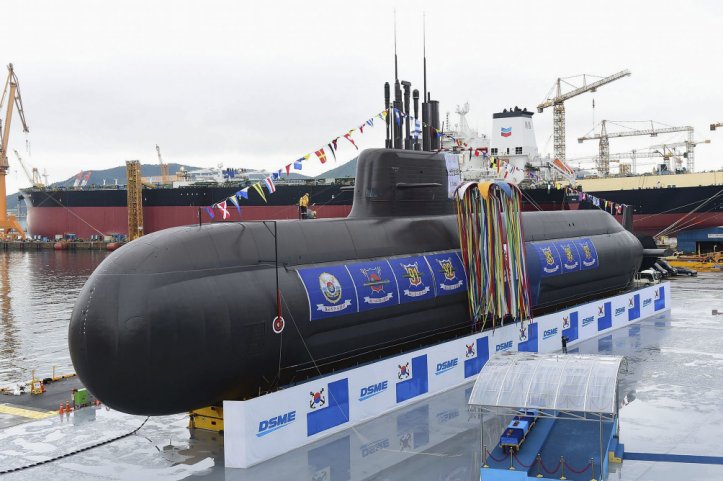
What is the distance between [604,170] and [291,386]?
104160 millimetres

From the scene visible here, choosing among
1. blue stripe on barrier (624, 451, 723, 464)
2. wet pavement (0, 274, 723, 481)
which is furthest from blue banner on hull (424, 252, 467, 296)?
blue stripe on barrier (624, 451, 723, 464)

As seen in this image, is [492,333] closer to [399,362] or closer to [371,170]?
[399,362]

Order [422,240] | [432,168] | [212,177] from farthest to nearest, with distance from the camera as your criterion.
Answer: [212,177], [432,168], [422,240]

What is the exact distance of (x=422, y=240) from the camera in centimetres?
1925

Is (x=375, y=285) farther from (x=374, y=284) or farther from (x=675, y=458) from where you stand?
(x=675, y=458)

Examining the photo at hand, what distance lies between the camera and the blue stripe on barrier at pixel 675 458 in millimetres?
12789

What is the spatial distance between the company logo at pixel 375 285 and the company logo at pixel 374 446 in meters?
3.19

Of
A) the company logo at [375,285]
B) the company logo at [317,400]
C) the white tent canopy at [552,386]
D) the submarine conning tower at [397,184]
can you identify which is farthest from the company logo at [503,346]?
the company logo at [317,400]

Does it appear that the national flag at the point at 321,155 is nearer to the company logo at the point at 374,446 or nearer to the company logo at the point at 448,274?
the company logo at the point at 448,274

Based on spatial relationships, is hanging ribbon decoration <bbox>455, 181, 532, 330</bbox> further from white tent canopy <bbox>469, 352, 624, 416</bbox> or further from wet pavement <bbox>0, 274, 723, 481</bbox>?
white tent canopy <bbox>469, 352, 624, 416</bbox>

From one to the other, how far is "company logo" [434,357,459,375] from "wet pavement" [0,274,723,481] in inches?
24.4

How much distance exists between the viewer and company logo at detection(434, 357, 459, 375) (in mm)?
17609

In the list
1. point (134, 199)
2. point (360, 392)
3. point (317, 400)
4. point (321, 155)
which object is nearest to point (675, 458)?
point (360, 392)

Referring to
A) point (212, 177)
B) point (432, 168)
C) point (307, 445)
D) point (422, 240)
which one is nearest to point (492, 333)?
point (422, 240)
